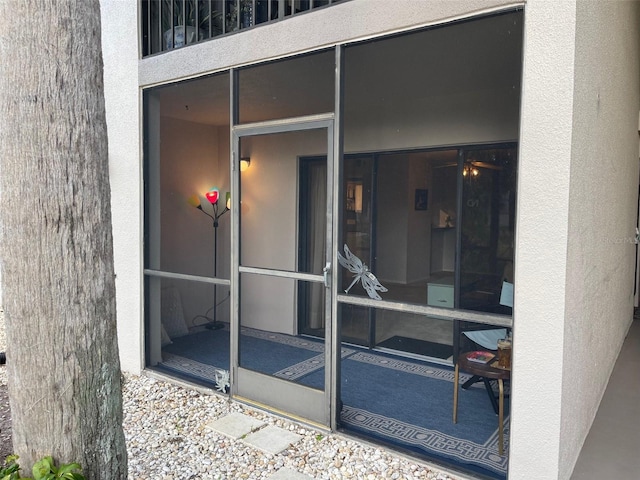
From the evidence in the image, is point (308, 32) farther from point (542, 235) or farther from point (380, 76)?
point (542, 235)

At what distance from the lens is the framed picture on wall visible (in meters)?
5.07

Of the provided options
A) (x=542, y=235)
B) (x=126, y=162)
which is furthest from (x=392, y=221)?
(x=542, y=235)

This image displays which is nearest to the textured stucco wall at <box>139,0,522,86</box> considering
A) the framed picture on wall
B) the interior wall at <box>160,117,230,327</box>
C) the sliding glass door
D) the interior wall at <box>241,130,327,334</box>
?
the sliding glass door

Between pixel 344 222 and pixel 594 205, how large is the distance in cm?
274

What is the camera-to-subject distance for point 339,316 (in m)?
3.15

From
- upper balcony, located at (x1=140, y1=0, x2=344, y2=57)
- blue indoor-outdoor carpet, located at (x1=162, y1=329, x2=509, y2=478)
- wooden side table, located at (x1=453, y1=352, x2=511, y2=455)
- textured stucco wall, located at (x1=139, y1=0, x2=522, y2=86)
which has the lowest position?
blue indoor-outdoor carpet, located at (x1=162, y1=329, x2=509, y2=478)

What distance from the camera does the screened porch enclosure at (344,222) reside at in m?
3.42

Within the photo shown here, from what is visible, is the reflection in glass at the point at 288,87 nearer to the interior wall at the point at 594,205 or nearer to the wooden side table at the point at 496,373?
the interior wall at the point at 594,205

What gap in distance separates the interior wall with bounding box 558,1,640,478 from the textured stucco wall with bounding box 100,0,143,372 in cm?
339

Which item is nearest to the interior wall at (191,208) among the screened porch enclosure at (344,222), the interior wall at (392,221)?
the screened porch enclosure at (344,222)

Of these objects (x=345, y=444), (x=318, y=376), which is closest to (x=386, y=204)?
(x=318, y=376)

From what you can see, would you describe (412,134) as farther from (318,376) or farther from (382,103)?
(318,376)

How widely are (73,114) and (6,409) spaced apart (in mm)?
2810

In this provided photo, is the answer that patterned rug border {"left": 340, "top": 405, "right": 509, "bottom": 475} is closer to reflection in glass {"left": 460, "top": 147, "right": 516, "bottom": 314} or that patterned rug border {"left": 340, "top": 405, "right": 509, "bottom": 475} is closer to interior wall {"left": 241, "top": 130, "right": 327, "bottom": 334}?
reflection in glass {"left": 460, "top": 147, "right": 516, "bottom": 314}
